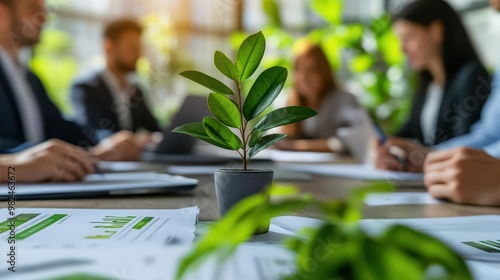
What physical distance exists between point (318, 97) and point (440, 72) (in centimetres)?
83

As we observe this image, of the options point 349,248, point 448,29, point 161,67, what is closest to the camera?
point 349,248

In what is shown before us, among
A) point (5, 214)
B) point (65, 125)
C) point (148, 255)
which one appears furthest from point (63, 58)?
point (148, 255)

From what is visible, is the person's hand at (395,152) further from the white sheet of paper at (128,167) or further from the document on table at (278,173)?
the white sheet of paper at (128,167)

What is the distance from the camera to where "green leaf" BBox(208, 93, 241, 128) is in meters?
0.37

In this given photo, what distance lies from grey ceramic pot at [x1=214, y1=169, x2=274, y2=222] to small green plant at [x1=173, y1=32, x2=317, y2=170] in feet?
0.09

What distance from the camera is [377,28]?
108 inches

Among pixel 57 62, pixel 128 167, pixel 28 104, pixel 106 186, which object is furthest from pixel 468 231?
pixel 57 62

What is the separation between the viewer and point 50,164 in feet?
2.52

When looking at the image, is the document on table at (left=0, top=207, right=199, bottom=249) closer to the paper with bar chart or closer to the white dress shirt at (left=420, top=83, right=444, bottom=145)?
the paper with bar chart

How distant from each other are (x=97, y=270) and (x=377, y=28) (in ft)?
8.82

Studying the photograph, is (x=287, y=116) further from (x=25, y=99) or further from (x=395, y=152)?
(x=25, y=99)

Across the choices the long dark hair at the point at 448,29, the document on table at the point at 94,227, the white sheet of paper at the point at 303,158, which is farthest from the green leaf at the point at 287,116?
the long dark hair at the point at 448,29

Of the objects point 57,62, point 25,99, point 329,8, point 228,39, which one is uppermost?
point 329,8

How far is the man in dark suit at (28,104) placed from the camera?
4.44ft
